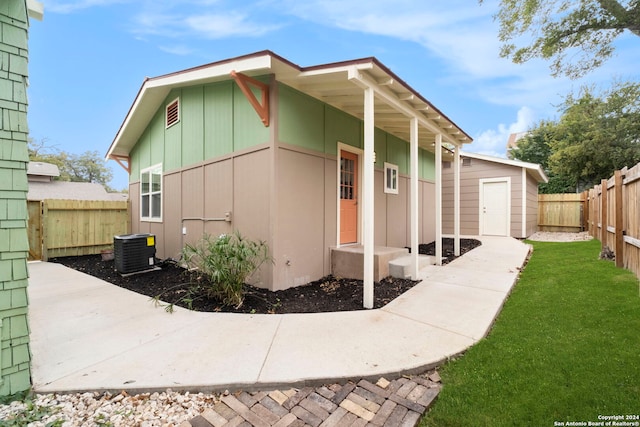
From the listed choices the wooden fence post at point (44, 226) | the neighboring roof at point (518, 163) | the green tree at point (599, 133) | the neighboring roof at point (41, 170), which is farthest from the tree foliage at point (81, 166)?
the green tree at point (599, 133)

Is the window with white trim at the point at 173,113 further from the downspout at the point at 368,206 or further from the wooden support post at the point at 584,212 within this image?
the wooden support post at the point at 584,212

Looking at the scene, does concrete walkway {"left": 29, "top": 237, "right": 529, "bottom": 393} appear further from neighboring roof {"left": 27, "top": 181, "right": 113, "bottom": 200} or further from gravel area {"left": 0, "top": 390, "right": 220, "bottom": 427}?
neighboring roof {"left": 27, "top": 181, "right": 113, "bottom": 200}

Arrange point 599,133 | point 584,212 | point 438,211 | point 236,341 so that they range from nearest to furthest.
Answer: point 236,341, point 438,211, point 584,212, point 599,133

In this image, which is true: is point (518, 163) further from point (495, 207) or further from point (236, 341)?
point (236, 341)

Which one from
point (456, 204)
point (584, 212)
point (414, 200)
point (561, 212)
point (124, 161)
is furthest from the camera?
point (561, 212)

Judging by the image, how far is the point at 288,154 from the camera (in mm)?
4648

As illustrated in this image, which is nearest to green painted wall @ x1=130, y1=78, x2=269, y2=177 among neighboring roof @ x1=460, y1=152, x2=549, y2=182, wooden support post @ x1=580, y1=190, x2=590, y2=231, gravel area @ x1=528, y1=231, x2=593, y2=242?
neighboring roof @ x1=460, y1=152, x2=549, y2=182

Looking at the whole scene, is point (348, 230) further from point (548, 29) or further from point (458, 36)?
point (548, 29)

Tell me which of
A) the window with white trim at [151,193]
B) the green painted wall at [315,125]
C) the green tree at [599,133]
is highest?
the green tree at [599,133]

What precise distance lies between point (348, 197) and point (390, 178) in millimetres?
1854

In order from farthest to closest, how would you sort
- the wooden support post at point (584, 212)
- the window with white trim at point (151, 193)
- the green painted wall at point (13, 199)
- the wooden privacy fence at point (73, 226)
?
the wooden support post at point (584, 212) < the window with white trim at point (151, 193) < the wooden privacy fence at point (73, 226) < the green painted wall at point (13, 199)

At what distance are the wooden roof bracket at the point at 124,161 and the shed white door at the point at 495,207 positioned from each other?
1276 centimetres

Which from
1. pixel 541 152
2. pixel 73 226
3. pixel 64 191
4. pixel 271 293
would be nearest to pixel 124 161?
pixel 73 226

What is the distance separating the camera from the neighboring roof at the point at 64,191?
13852mm
